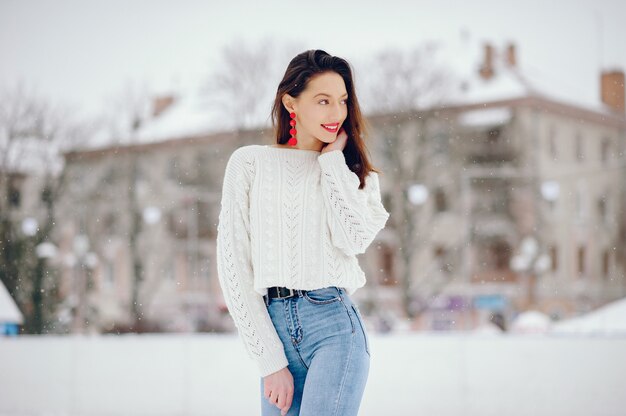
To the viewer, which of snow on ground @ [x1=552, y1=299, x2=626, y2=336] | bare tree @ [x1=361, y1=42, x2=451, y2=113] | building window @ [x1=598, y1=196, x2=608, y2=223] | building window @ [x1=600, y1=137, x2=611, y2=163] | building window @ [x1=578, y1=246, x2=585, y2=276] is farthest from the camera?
building window @ [x1=578, y1=246, x2=585, y2=276]

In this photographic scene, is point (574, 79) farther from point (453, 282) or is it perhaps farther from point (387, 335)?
point (387, 335)

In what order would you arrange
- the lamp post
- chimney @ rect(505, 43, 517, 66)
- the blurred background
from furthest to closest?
chimney @ rect(505, 43, 517, 66) → the lamp post → the blurred background

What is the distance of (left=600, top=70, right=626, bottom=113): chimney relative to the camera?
648 inches

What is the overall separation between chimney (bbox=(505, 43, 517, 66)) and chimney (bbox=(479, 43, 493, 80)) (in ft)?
1.29

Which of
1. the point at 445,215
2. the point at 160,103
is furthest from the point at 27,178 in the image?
the point at 445,215

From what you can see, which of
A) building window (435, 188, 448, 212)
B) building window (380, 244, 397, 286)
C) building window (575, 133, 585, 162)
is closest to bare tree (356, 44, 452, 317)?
building window (435, 188, 448, 212)

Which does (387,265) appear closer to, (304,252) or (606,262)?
(606,262)

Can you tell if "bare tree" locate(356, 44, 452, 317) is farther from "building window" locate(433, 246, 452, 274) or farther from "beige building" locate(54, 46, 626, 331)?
"building window" locate(433, 246, 452, 274)

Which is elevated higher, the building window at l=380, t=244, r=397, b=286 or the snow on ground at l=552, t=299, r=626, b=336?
the snow on ground at l=552, t=299, r=626, b=336

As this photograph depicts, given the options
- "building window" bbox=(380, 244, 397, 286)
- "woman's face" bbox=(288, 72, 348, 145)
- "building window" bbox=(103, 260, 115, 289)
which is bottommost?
"building window" bbox=(380, 244, 397, 286)

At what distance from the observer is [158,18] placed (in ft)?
53.0

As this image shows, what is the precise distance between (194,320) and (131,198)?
2604 millimetres

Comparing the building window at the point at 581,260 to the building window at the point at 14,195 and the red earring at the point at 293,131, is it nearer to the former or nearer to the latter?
the building window at the point at 14,195

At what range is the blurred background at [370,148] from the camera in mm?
13383
